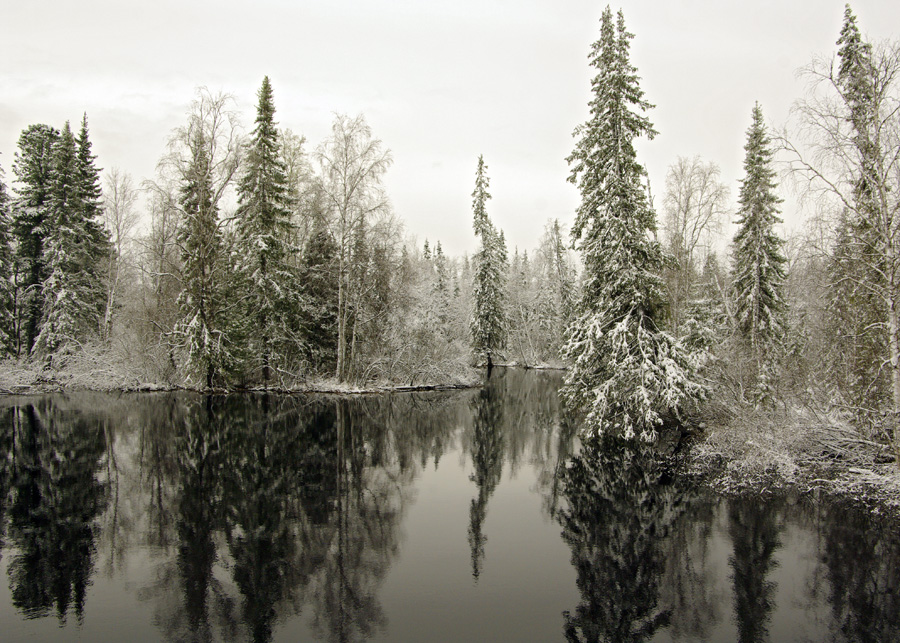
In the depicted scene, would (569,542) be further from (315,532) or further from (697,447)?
(697,447)

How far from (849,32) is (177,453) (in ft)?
73.6

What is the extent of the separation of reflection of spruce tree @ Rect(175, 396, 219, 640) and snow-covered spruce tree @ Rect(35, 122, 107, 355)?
19073mm

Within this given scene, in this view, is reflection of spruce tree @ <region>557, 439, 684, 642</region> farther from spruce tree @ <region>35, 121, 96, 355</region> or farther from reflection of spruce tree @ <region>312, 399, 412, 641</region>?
spruce tree @ <region>35, 121, 96, 355</region>

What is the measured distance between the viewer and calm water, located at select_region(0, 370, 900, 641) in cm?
636

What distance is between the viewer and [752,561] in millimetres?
8281

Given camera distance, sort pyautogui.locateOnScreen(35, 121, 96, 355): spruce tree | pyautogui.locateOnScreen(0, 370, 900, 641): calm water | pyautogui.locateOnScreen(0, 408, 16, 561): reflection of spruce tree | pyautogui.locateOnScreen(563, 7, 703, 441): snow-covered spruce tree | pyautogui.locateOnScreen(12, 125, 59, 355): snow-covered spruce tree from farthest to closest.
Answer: pyautogui.locateOnScreen(12, 125, 59, 355): snow-covered spruce tree
pyautogui.locateOnScreen(35, 121, 96, 355): spruce tree
pyautogui.locateOnScreen(563, 7, 703, 441): snow-covered spruce tree
pyautogui.locateOnScreen(0, 408, 16, 561): reflection of spruce tree
pyautogui.locateOnScreen(0, 370, 900, 641): calm water

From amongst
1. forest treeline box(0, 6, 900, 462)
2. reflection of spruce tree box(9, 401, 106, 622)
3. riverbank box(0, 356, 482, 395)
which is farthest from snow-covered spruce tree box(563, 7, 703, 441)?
riverbank box(0, 356, 482, 395)

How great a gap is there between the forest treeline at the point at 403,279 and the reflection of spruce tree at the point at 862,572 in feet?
10.3

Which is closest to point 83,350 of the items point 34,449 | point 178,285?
point 178,285

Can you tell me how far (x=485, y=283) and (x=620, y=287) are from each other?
31.2 metres

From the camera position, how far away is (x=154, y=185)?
27125 millimetres

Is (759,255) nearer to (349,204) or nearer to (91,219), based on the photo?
(349,204)

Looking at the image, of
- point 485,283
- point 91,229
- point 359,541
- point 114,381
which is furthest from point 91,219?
point 359,541

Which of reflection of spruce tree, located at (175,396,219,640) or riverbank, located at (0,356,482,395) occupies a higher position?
riverbank, located at (0,356,482,395)
